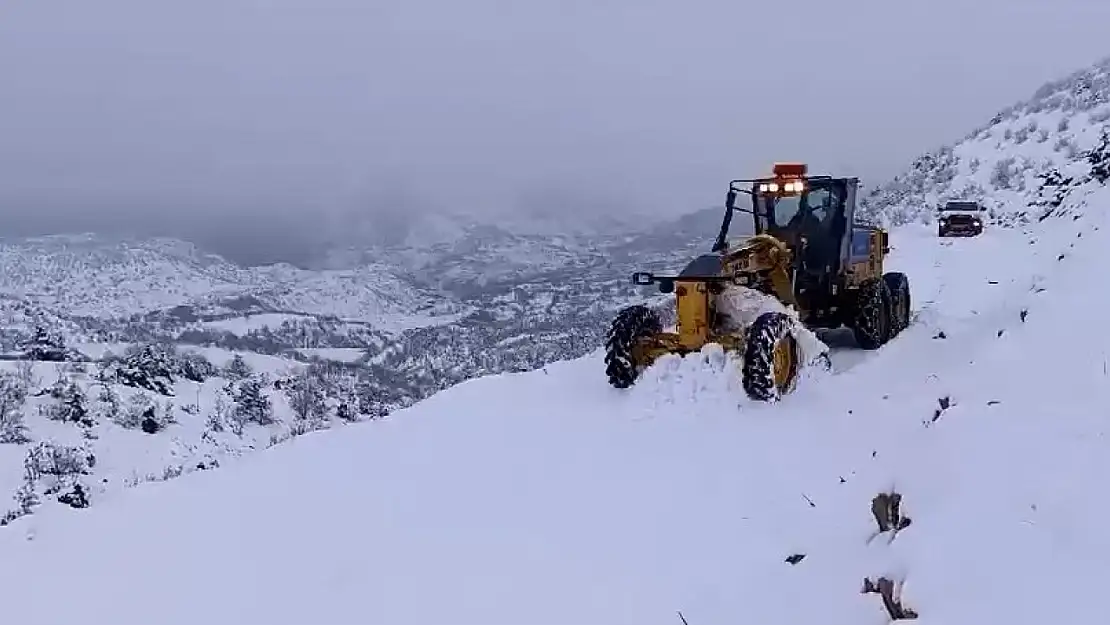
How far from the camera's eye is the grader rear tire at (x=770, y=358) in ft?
28.1

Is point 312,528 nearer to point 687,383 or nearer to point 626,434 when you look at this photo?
point 626,434

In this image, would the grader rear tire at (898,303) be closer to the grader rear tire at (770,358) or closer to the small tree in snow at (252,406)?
the grader rear tire at (770,358)

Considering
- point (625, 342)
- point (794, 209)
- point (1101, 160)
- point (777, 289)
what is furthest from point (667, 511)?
point (1101, 160)

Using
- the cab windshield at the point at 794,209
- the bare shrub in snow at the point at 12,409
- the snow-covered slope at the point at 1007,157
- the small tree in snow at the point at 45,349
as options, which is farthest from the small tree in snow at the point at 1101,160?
the small tree in snow at the point at 45,349

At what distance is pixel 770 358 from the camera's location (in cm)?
864

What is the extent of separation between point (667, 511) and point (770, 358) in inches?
115

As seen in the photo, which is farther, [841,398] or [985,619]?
[841,398]

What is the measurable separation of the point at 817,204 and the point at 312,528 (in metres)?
7.98

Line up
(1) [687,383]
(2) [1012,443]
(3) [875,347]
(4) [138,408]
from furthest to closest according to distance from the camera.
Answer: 1. (4) [138,408]
2. (3) [875,347]
3. (1) [687,383]
4. (2) [1012,443]

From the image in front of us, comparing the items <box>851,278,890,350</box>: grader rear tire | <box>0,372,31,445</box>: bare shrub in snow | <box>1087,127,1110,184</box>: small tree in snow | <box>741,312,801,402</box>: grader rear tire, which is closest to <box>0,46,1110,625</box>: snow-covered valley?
<box>741,312,801,402</box>: grader rear tire

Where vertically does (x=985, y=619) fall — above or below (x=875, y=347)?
above

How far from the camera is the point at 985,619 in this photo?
3.30 m

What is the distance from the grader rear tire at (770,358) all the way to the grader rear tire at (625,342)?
61.2 inches

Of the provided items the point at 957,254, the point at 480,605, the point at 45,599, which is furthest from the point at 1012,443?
the point at 957,254
